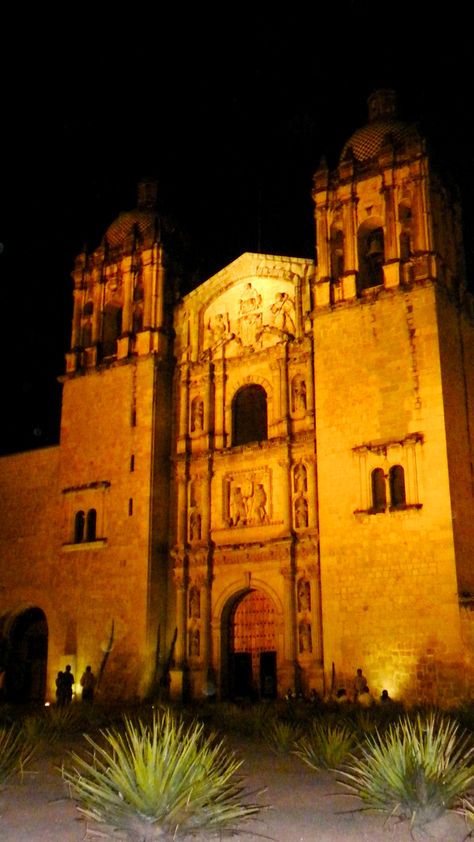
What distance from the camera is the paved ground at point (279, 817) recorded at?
21.9ft

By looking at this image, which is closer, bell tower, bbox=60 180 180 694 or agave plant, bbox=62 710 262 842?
agave plant, bbox=62 710 262 842

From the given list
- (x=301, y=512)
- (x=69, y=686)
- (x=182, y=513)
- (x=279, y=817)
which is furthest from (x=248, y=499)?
(x=279, y=817)

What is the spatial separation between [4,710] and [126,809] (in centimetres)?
1059

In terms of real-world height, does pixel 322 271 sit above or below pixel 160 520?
above

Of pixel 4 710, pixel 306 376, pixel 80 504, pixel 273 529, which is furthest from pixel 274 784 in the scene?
pixel 80 504

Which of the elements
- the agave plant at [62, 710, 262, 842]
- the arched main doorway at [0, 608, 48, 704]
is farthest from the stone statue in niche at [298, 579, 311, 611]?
the agave plant at [62, 710, 262, 842]

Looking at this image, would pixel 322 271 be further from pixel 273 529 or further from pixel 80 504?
pixel 80 504

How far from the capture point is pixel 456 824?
6.88 m

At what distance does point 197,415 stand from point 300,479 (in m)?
4.28

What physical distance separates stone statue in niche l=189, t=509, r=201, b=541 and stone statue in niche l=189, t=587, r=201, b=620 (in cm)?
147

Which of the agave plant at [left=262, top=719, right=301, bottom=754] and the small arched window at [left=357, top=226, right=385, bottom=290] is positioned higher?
the small arched window at [left=357, top=226, right=385, bottom=290]

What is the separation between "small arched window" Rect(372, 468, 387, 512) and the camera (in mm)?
19709

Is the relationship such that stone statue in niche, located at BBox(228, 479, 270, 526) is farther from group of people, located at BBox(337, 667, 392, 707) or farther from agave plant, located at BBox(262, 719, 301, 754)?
agave plant, located at BBox(262, 719, 301, 754)

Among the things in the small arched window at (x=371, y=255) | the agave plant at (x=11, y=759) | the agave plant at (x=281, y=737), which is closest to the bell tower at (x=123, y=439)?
the small arched window at (x=371, y=255)
